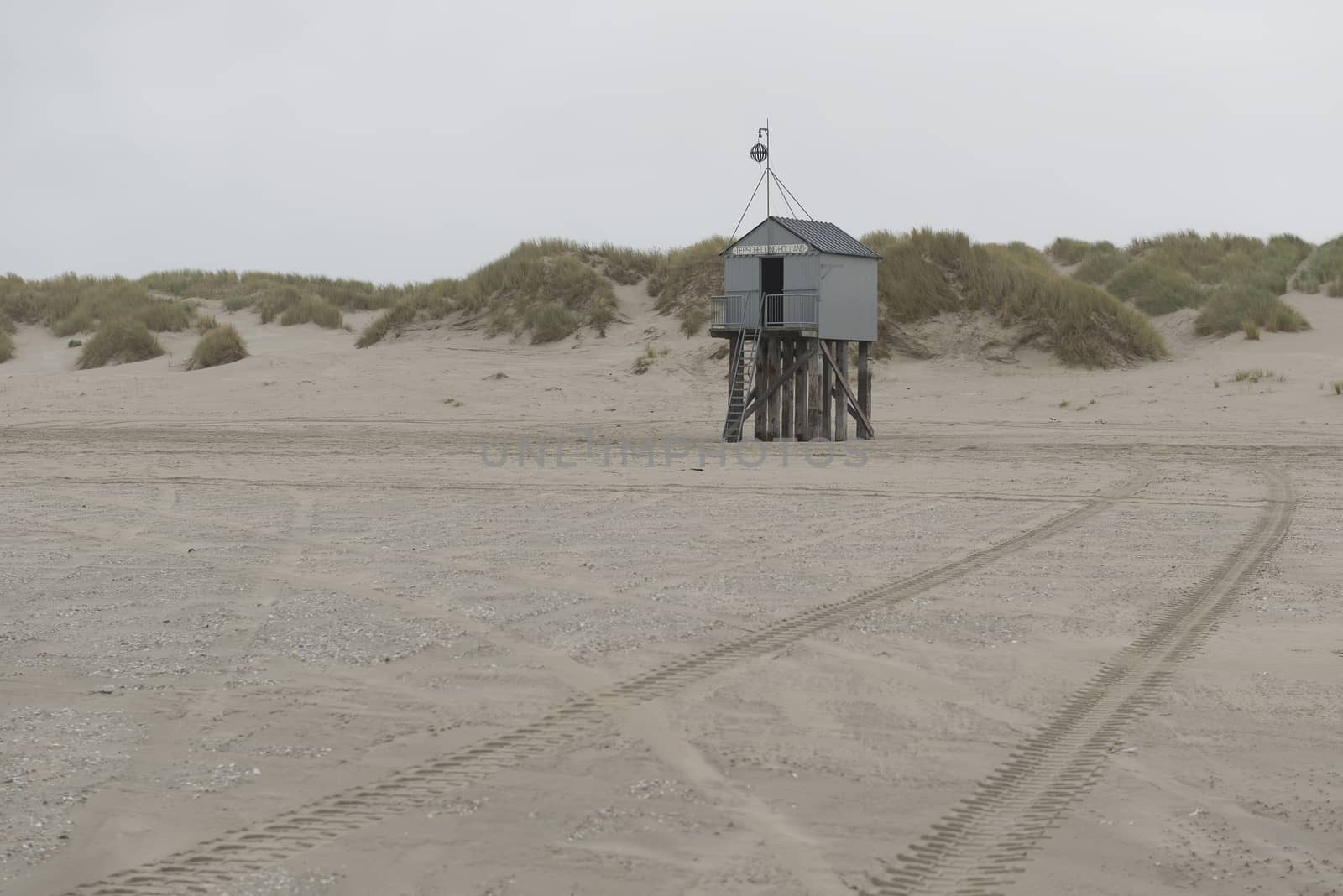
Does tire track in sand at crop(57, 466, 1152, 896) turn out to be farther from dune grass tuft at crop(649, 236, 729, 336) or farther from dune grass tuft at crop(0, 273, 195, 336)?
dune grass tuft at crop(0, 273, 195, 336)

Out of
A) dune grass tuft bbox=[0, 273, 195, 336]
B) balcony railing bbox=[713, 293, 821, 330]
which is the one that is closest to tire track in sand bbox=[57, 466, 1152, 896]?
balcony railing bbox=[713, 293, 821, 330]

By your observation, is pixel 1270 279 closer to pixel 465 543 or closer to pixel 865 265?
pixel 865 265

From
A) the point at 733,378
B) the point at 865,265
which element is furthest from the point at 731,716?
the point at 865,265

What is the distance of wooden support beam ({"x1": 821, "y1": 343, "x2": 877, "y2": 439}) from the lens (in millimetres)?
22594

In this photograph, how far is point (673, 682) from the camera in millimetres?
6527

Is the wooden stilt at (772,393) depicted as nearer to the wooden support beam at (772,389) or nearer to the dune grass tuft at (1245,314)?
the wooden support beam at (772,389)

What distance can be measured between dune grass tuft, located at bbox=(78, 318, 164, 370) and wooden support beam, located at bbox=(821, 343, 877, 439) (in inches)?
809

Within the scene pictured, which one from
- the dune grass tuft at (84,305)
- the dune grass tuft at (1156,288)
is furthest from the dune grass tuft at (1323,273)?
the dune grass tuft at (84,305)

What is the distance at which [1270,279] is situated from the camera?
110ft

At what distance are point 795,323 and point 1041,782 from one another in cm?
1704

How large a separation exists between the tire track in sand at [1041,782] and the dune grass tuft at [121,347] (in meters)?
32.6

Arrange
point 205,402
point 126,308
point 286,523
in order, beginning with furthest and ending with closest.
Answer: point 126,308 → point 205,402 → point 286,523

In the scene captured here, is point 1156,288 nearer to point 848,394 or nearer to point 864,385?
point 864,385

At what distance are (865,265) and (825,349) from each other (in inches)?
59.9
